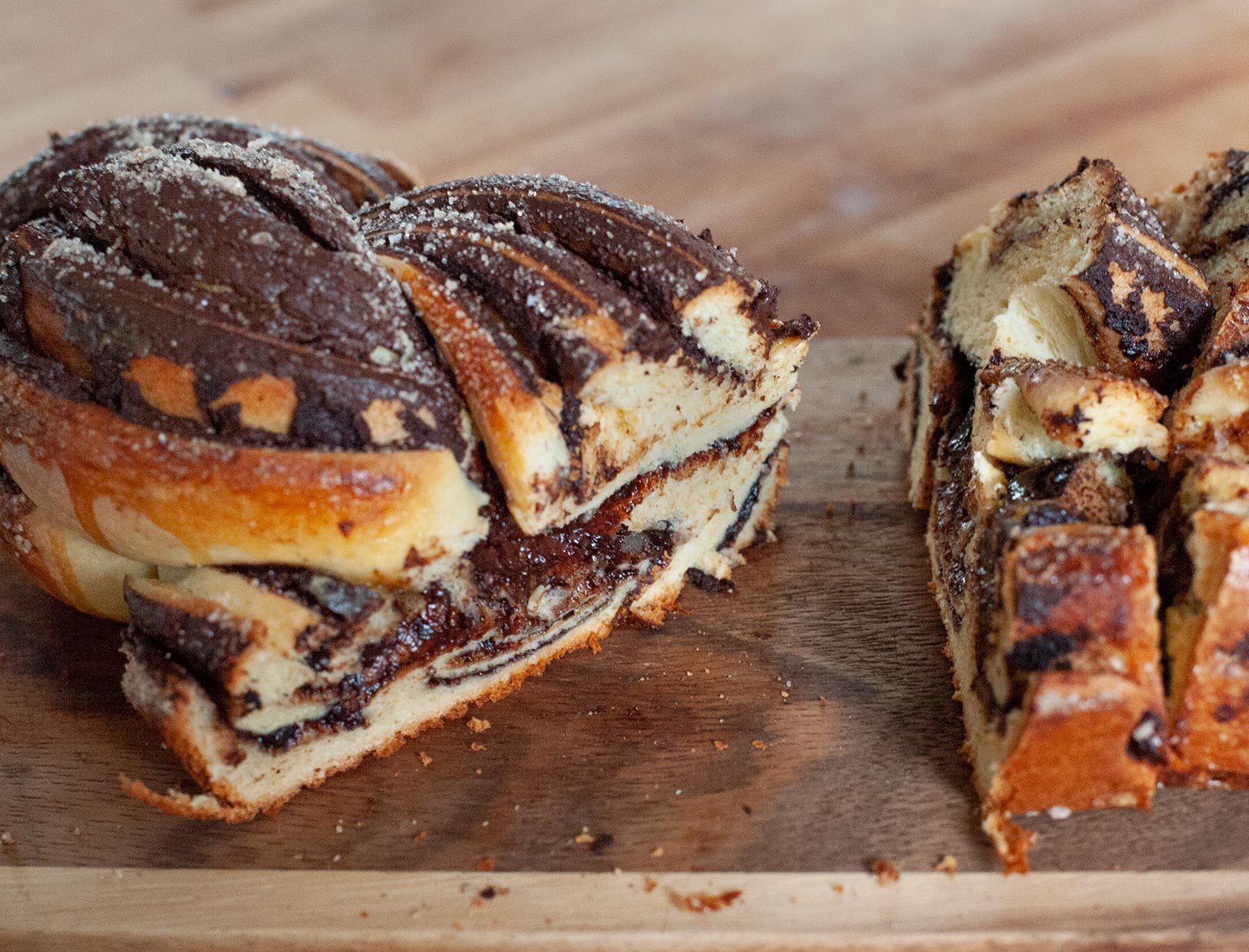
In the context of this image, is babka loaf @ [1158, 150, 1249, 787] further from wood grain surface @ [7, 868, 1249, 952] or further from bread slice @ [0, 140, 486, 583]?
bread slice @ [0, 140, 486, 583]

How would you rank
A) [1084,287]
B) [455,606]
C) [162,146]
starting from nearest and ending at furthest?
[455,606] < [1084,287] < [162,146]

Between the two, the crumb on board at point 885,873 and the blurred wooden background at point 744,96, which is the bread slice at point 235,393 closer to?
the crumb on board at point 885,873

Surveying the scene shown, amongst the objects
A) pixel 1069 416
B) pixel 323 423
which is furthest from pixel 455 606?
pixel 1069 416

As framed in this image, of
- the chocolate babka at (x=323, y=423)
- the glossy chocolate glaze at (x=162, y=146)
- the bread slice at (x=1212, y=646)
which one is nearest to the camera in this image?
the bread slice at (x=1212, y=646)

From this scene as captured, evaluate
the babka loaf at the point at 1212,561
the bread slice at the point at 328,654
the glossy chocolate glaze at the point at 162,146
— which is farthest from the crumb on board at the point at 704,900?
the glossy chocolate glaze at the point at 162,146

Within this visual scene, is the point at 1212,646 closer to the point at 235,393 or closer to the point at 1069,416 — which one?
the point at 1069,416

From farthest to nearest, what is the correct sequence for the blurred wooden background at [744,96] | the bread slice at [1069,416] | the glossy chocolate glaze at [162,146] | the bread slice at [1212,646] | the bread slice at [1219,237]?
the blurred wooden background at [744,96] → the glossy chocolate glaze at [162,146] → the bread slice at [1219,237] → the bread slice at [1069,416] → the bread slice at [1212,646]
